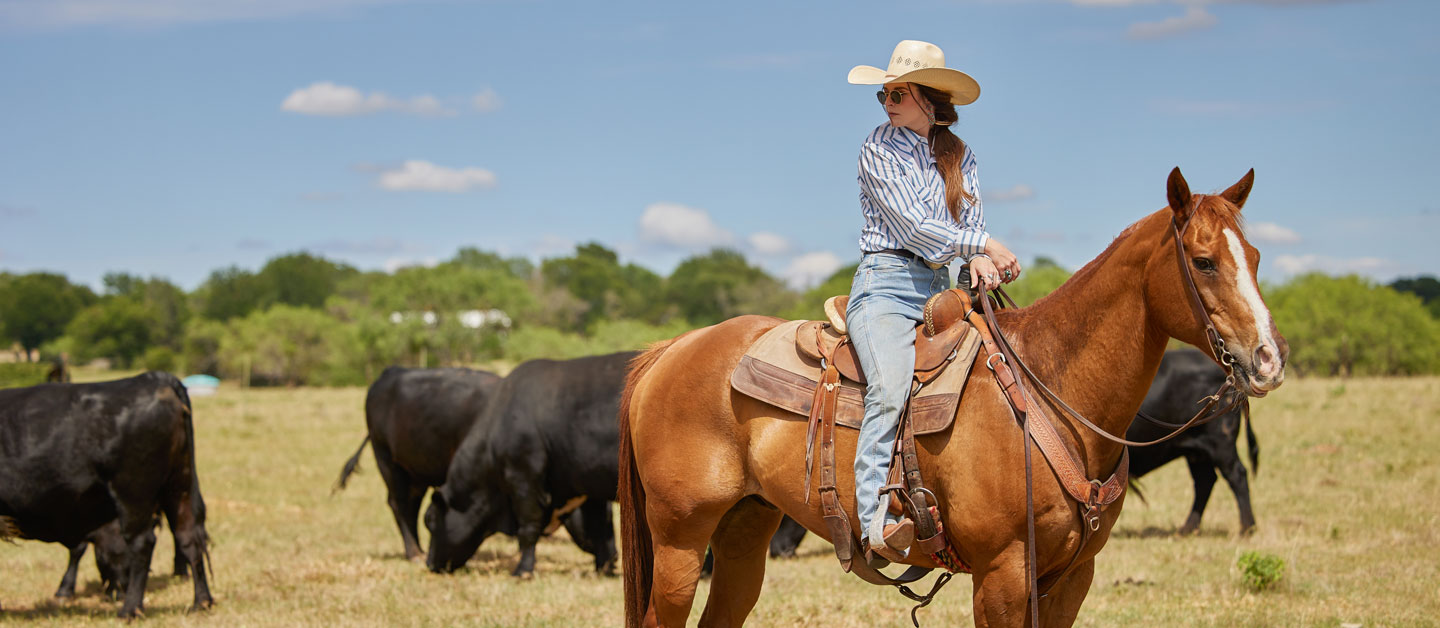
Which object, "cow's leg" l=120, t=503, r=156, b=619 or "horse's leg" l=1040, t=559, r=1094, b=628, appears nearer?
"horse's leg" l=1040, t=559, r=1094, b=628

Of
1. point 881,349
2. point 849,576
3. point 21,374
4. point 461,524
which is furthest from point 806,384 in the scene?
point 21,374

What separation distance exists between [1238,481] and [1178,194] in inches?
337

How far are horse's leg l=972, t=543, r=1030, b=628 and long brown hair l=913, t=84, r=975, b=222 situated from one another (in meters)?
1.43

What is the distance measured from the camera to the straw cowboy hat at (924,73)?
14.0 feet

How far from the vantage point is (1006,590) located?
12.9ft

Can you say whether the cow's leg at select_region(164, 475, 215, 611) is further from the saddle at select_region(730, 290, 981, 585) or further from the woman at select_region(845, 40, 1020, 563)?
the woman at select_region(845, 40, 1020, 563)

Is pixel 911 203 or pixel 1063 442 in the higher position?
pixel 911 203

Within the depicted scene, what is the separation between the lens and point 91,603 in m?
9.00

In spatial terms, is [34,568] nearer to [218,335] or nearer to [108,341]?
[218,335]

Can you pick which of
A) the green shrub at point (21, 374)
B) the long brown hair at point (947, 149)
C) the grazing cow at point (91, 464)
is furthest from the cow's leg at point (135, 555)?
the green shrub at point (21, 374)

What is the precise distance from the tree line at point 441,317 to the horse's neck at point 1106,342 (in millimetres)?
35507

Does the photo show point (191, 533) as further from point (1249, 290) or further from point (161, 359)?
point (161, 359)

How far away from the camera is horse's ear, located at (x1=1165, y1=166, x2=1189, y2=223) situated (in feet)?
11.8

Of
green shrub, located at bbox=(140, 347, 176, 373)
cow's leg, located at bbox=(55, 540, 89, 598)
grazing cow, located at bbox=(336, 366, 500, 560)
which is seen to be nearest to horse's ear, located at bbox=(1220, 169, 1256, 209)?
grazing cow, located at bbox=(336, 366, 500, 560)
